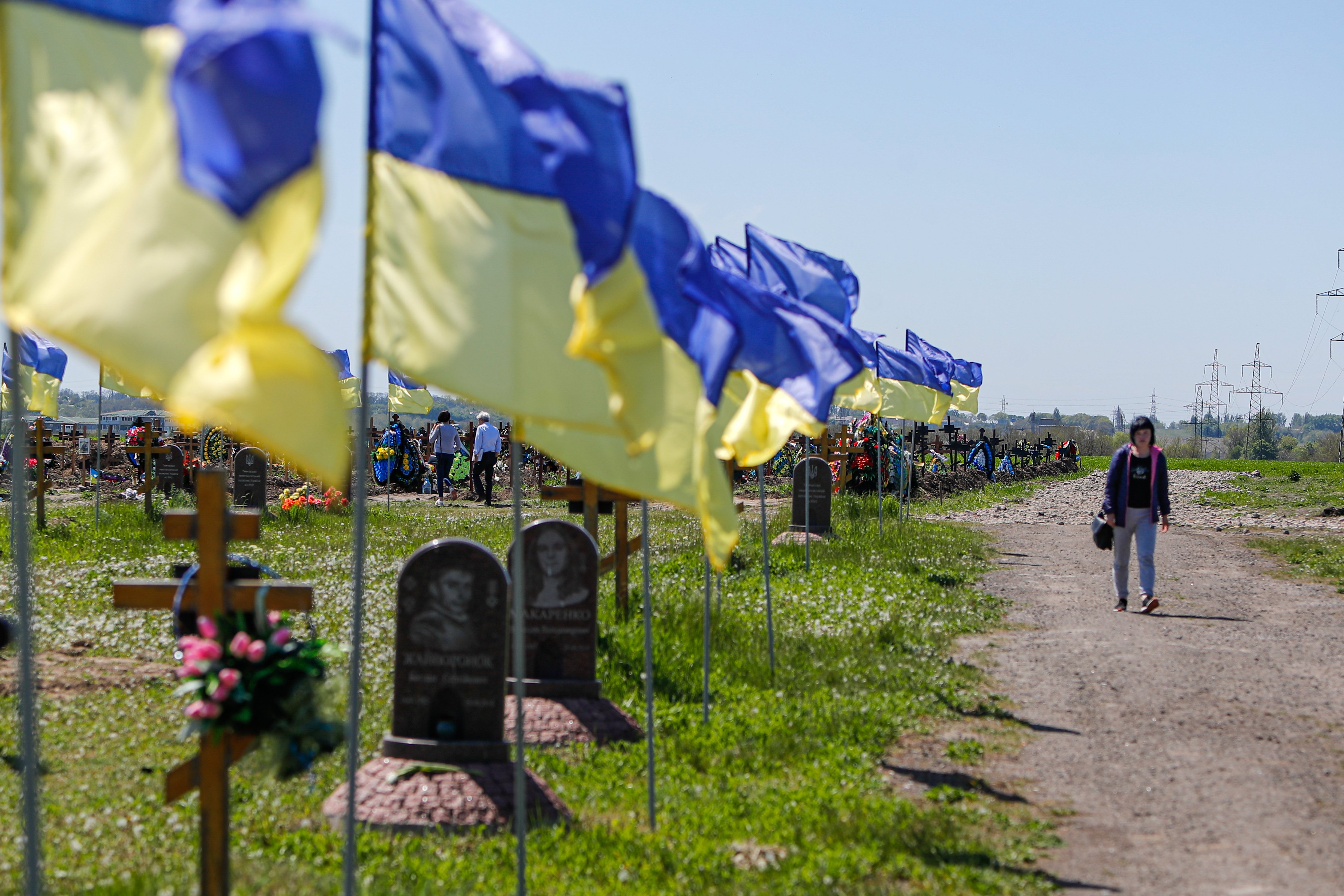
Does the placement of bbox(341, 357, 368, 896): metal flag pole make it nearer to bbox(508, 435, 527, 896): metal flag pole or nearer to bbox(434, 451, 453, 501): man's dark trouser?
bbox(508, 435, 527, 896): metal flag pole

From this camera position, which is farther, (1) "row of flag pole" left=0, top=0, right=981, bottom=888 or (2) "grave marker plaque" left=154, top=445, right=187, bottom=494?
(2) "grave marker plaque" left=154, top=445, right=187, bottom=494

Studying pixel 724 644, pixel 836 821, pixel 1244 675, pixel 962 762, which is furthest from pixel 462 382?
pixel 1244 675

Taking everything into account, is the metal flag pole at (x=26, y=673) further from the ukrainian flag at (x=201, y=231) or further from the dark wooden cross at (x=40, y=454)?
the dark wooden cross at (x=40, y=454)

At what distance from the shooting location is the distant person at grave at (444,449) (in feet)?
90.5

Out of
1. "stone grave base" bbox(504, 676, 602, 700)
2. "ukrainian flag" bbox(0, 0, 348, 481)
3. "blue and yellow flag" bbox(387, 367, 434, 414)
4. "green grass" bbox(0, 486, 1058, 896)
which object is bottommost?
"green grass" bbox(0, 486, 1058, 896)

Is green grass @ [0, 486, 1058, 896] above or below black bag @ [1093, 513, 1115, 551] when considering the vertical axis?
below

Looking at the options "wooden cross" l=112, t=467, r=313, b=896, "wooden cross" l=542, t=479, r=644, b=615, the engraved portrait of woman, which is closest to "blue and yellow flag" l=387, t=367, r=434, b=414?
"wooden cross" l=542, t=479, r=644, b=615

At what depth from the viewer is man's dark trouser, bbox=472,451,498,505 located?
26.2 m

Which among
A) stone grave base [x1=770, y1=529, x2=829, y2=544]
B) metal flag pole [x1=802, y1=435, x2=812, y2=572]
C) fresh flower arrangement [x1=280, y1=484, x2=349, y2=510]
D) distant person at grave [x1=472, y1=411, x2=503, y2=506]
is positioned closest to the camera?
metal flag pole [x1=802, y1=435, x2=812, y2=572]

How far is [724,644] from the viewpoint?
34.4 feet

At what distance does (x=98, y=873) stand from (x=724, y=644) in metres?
5.97

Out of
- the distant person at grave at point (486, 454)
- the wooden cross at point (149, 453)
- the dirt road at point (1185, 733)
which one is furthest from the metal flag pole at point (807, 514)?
the wooden cross at point (149, 453)

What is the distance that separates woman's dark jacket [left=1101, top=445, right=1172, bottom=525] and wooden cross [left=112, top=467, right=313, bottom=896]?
369 inches

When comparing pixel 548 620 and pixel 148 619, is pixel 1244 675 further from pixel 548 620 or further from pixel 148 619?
pixel 148 619
